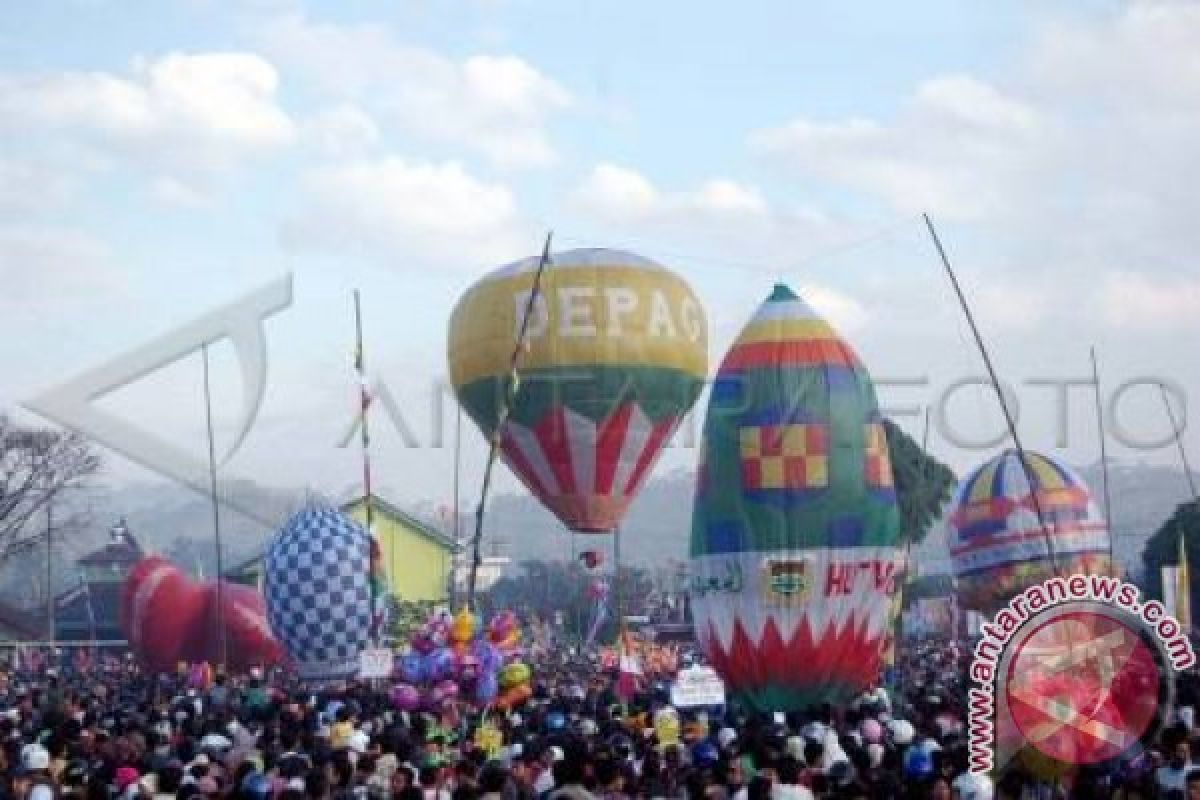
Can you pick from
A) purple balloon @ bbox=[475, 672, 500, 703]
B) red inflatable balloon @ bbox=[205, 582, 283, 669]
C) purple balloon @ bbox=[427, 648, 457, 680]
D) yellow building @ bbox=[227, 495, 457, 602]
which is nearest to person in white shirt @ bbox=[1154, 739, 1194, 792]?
purple balloon @ bbox=[475, 672, 500, 703]

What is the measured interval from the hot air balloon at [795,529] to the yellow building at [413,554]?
179 feet

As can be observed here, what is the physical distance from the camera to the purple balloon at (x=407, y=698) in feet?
72.9

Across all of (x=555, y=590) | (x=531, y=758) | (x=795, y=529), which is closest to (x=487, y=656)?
(x=531, y=758)

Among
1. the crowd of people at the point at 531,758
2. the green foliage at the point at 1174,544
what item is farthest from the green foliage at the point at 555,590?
the crowd of people at the point at 531,758

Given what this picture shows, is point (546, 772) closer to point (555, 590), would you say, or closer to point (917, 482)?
point (917, 482)

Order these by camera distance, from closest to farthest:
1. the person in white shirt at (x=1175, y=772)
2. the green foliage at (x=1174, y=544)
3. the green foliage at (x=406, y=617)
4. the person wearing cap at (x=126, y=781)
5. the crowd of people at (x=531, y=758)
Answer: the crowd of people at (x=531, y=758) < the person in white shirt at (x=1175, y=772) < the person wearing cap at (x=126, y=781) < the green foliage at (x=406, y=617) < the green foliage at (x=1174, y=544)

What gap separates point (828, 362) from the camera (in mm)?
27828

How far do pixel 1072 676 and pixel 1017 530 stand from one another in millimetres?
31420

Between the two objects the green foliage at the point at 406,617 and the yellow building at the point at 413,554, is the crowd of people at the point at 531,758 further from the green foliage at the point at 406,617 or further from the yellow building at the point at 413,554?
the yellow building at the point at 413,554

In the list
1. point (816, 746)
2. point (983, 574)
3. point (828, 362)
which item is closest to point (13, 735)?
point (816, 746)

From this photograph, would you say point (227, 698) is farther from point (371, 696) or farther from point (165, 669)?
point (165, 669)

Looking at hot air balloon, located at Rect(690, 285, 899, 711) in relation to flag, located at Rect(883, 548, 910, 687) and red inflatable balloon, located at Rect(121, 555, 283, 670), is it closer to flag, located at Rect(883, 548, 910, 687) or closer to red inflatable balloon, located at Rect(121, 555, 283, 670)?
flag, located at Rect(883, 548, 910, 687)

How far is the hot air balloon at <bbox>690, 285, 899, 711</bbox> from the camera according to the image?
88.8 feet

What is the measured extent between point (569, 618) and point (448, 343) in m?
53.6
